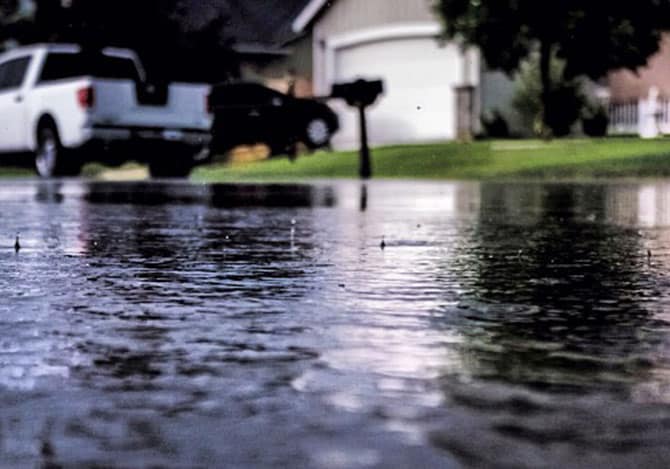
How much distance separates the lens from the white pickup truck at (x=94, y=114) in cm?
2839

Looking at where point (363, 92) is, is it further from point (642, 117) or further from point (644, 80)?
point (644, 80)

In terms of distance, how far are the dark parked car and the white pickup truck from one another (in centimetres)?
1068

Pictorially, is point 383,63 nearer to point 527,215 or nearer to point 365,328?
point 527,215

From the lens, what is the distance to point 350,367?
5367 mm

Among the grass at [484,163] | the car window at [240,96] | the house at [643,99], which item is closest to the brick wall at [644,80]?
the house at [643,99]

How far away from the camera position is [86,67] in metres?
29.7

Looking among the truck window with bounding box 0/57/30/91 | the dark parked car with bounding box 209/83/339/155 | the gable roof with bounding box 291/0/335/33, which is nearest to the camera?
the truck window with bounding box 0/57/30/91

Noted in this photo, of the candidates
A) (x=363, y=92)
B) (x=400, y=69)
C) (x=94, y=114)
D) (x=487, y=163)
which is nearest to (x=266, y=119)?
(x=400, y=69)

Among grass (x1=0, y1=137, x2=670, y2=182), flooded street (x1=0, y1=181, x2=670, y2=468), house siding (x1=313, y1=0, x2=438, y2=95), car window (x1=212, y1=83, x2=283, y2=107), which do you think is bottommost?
flooded street (x1=0, y1=181, x2=670, y2=468)

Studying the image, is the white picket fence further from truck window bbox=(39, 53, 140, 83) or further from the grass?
truck window bbox=(39, 53, 140, 83)

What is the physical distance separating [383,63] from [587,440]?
47802 millimetres

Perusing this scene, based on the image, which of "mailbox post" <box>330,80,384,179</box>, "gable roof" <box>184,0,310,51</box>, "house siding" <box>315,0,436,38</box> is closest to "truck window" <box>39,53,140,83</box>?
"mailbox post" <box>330,80,384,179</box>

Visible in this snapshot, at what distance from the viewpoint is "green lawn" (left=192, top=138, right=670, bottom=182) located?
30.7 meters

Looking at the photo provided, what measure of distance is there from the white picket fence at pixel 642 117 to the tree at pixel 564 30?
4.07ft
